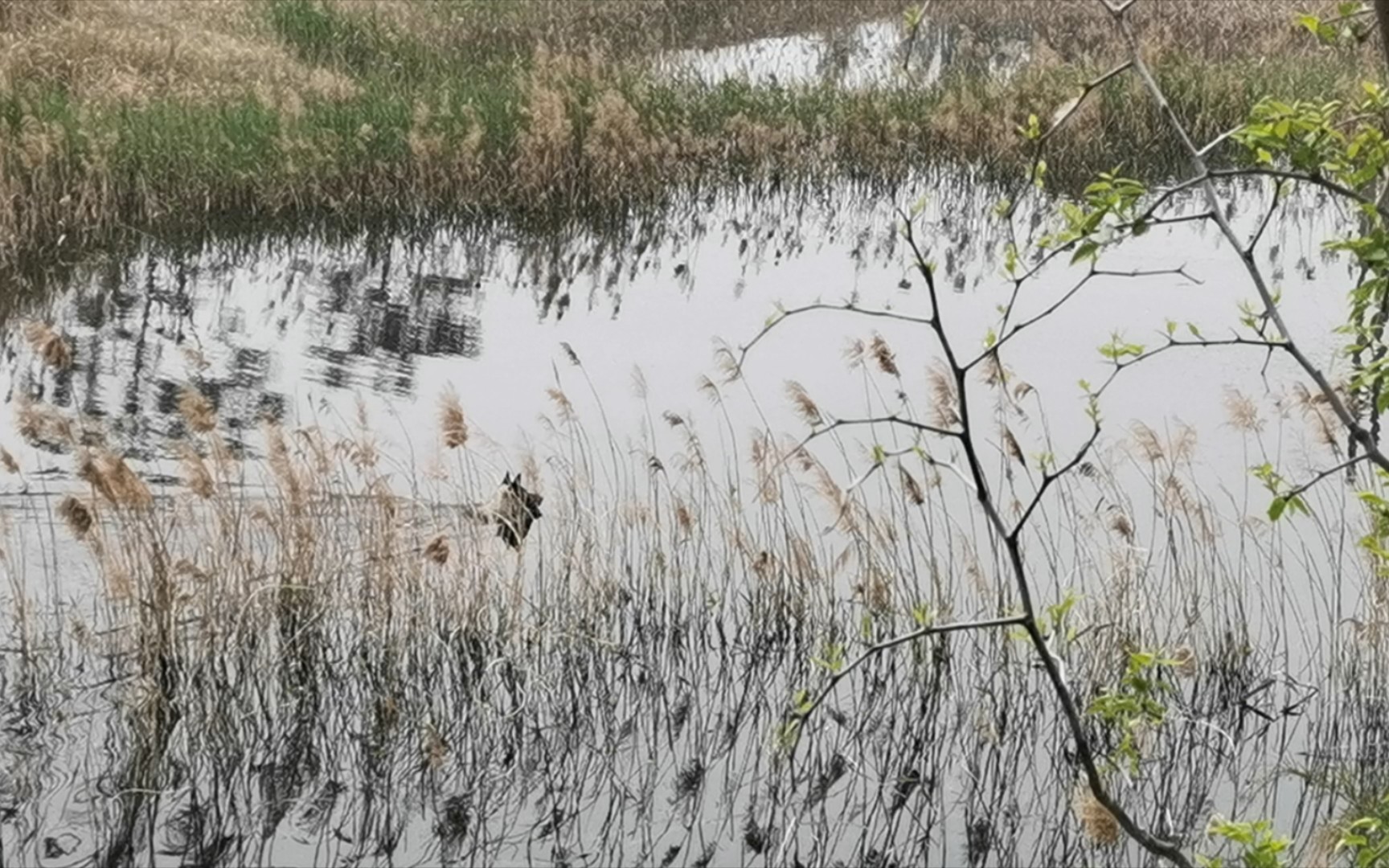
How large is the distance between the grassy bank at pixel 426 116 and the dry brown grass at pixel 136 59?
3 cm

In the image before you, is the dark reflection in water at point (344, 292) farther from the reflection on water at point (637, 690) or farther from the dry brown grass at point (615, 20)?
the dry brown grass at point (615, 20)

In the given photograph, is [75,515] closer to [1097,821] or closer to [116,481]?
[116,481]

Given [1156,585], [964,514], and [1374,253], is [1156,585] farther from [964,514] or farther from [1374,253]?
[1374,253]

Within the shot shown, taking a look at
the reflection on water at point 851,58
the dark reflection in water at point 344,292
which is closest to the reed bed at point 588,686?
the dark reflection in water at point 344,292

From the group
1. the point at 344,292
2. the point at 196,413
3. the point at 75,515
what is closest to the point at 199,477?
the point at 196,413

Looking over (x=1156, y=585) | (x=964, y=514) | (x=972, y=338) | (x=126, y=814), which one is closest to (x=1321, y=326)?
(x=972, y=338)

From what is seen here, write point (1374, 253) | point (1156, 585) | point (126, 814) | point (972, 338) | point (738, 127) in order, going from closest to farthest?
point (1374, 253), point (126, 814), point (1156, 585), point (972, 338), point (738, 127)

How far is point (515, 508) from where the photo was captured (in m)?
6.17

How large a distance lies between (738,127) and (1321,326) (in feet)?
17.6

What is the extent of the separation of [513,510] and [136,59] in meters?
9.71

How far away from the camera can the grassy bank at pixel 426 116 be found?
12.3 m

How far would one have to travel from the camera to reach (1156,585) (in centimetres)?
605

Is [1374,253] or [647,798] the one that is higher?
[1374,253]

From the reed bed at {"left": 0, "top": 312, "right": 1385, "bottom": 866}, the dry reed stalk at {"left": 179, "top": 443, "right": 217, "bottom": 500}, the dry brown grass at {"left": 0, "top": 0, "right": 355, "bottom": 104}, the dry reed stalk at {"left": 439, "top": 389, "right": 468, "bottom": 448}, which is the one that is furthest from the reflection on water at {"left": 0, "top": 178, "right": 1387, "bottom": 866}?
the dry brown grass at {"left": 0, "top": 0, "right": 355, "bottom": 104}
